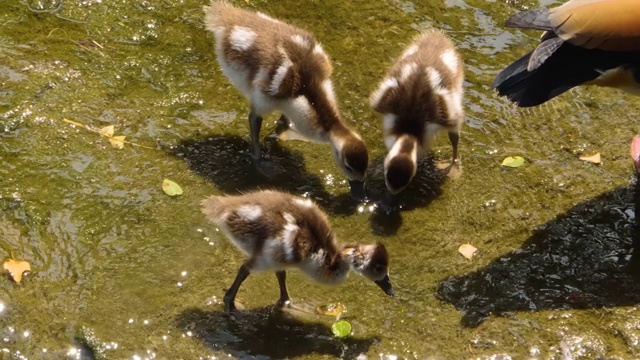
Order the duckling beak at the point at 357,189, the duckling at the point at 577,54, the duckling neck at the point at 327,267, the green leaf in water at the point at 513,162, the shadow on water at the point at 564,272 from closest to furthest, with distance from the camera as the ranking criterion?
the duckling neck at the point at 327,267 → the shadow on water at the point at 564,272 → the duckling at the point at 577,54 → the duckling beak at the point at 357,189 → the green leaf in water at the point at 513,162

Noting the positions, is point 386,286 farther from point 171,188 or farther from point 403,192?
point 171,188

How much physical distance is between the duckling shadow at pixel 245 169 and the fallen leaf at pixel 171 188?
190 mm

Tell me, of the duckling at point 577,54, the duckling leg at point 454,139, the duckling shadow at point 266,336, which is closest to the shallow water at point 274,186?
the duckling shadow at point 266,336

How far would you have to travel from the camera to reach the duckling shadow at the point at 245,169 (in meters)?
4.55

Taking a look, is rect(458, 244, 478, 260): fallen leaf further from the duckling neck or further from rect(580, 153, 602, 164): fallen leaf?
rect(580, 153, 602, 164): fallen leaf

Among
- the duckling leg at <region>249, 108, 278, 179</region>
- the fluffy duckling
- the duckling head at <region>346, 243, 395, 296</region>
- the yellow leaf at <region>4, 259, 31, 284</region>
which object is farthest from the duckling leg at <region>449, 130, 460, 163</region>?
the yellow leaf at <region>4, 259, 31, 284</region>

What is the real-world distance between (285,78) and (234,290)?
1.34m

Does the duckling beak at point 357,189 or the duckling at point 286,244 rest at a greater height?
the duckling at point 286,244

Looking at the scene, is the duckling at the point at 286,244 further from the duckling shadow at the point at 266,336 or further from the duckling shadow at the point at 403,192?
the duckling shadow at the point at 403,192

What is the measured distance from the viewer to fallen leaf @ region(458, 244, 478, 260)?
4199mm

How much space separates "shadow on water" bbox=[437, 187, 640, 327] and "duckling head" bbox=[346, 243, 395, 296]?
0.32m

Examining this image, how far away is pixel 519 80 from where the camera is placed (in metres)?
4.17

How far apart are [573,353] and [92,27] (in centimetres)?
357

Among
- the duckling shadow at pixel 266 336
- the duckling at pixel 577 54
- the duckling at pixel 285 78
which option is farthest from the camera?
the duckling at pixel 285 78
